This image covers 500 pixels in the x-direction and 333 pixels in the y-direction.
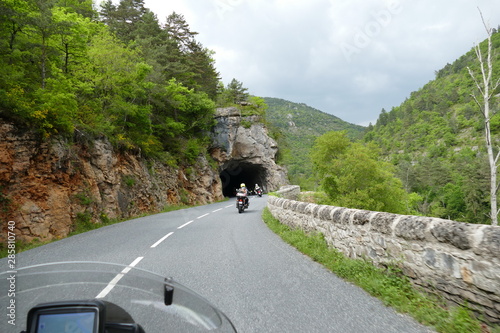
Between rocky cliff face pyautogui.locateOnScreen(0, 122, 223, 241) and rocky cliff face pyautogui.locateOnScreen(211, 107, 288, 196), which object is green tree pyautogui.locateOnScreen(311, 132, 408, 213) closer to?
rocky cliff face pyautogui.locateOnScreen(211, 107, 288, 196)

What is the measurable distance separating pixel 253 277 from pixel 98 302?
397cm

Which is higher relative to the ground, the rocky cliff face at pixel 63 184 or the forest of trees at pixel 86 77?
the forest of trees at pixel 86 77

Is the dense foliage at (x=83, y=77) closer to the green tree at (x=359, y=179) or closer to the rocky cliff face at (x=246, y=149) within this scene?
the rocky cliff face at (x=246, y=149)

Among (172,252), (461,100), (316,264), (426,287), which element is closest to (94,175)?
(172,252)

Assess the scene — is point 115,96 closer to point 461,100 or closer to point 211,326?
point 211,326

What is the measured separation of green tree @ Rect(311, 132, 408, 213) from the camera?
95.3 ft

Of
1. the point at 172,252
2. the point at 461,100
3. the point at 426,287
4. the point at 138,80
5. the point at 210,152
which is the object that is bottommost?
the point at 172,252

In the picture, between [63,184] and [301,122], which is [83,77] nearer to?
[63,184]

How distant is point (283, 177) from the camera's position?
4653 centimetres

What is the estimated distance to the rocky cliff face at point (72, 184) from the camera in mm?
9258

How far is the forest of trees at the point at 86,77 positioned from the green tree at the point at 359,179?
14743mm

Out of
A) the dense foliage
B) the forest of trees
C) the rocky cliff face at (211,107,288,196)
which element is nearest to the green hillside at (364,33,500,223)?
the rocky cliff face at (211,107,288,196)

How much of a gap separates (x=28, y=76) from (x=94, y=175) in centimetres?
487

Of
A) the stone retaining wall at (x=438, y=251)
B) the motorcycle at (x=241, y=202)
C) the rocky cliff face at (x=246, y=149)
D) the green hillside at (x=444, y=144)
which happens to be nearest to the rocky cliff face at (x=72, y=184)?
the motorcycle at (x=241, y=202)
